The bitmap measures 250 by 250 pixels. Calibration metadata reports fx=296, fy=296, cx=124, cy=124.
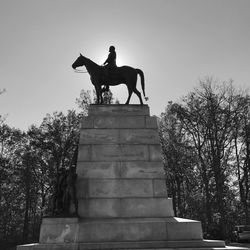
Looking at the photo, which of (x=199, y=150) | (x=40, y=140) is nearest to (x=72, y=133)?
(x=40, y=140)

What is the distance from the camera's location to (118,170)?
37.9 feet

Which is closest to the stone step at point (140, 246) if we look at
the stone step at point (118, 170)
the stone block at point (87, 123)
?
the stone step at point (118, 170)

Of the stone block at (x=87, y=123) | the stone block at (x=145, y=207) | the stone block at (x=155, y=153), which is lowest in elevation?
the stone block at (x=145, y=207)

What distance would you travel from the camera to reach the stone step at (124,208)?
10.8 metres

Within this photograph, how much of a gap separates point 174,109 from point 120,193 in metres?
21.5

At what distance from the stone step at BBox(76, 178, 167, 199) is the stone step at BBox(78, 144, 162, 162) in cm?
91

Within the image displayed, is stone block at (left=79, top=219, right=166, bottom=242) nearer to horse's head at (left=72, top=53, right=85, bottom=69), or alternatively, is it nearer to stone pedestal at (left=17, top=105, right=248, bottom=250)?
stone pedestal at (left=17, top=105, right=248, bottom=250)

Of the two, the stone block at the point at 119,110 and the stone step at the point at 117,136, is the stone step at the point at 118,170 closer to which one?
the stone step at the point at 117,136

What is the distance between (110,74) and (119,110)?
6.27 feet

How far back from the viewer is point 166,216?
35.9 ft

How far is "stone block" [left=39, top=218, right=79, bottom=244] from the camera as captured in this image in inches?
374

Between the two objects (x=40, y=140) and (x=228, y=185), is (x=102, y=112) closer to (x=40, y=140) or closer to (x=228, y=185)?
(x=40, y=140)

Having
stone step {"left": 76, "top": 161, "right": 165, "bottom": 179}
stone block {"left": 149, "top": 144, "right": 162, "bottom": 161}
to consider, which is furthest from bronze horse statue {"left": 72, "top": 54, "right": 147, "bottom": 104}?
stone step {"left": 76, "top": 161, "right": 165, "bottom": 179}

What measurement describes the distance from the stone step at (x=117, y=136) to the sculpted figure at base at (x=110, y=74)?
71.1 inches
